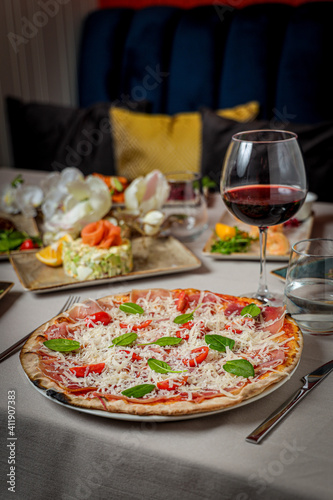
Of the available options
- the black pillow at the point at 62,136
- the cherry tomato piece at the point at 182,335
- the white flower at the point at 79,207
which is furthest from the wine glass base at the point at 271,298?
the black pillow at the point at 62,136

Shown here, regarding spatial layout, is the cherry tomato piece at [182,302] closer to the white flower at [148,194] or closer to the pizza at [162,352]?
the pizza at [162,352]

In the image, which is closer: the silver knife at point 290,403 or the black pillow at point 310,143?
the silver knife at point 290,403

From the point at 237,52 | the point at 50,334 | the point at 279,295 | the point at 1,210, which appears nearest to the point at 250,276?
the point at 279,295

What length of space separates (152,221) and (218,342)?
599 mm

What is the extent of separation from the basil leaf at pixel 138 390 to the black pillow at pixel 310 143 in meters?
1.83

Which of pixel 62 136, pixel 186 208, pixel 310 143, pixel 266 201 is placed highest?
pixel 266 201

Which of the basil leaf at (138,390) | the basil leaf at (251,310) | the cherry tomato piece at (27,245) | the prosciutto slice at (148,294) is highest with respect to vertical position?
the basil leaf at (138,390)

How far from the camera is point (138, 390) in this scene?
692 millimetres

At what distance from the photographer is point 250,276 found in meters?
1.20

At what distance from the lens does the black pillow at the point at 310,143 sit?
2.37 meters

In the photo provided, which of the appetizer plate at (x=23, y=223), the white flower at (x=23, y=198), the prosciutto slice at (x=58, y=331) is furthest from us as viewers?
the white flower at (x=23, y=198)

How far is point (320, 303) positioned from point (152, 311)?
28 cm

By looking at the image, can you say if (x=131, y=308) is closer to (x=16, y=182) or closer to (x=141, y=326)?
(x=141, y=326)

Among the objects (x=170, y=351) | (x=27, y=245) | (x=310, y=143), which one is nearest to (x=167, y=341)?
(x=170, y=351)
